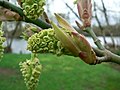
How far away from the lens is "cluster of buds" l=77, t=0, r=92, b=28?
0.70m

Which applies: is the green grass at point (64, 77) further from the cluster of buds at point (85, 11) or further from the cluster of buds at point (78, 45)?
the cluster of buds at point (78, 45)

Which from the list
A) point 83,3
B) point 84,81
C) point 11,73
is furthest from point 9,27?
point 83,3

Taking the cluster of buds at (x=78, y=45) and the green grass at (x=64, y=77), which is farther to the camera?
the green grass at (x=64, y=77)

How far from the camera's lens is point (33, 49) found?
1.78ft

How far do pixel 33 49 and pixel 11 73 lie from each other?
10.1m

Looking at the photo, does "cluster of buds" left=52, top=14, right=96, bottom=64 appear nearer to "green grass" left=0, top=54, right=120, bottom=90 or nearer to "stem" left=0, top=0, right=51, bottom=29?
"stem" left=0, top=0, right=51, bottom=29

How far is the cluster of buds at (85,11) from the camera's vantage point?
70cm

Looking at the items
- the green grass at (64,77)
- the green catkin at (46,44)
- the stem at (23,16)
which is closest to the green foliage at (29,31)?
the stem at (23,16)

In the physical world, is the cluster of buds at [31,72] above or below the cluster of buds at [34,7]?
below

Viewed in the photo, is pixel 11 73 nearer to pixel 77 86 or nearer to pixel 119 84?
pixel 77 86

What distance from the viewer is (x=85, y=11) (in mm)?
705

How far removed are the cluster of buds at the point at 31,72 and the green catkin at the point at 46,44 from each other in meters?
0.07

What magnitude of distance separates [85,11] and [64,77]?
962cm

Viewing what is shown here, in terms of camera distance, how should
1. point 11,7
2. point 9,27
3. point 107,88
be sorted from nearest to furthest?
point 11,7, point 107,88, point 9,27
